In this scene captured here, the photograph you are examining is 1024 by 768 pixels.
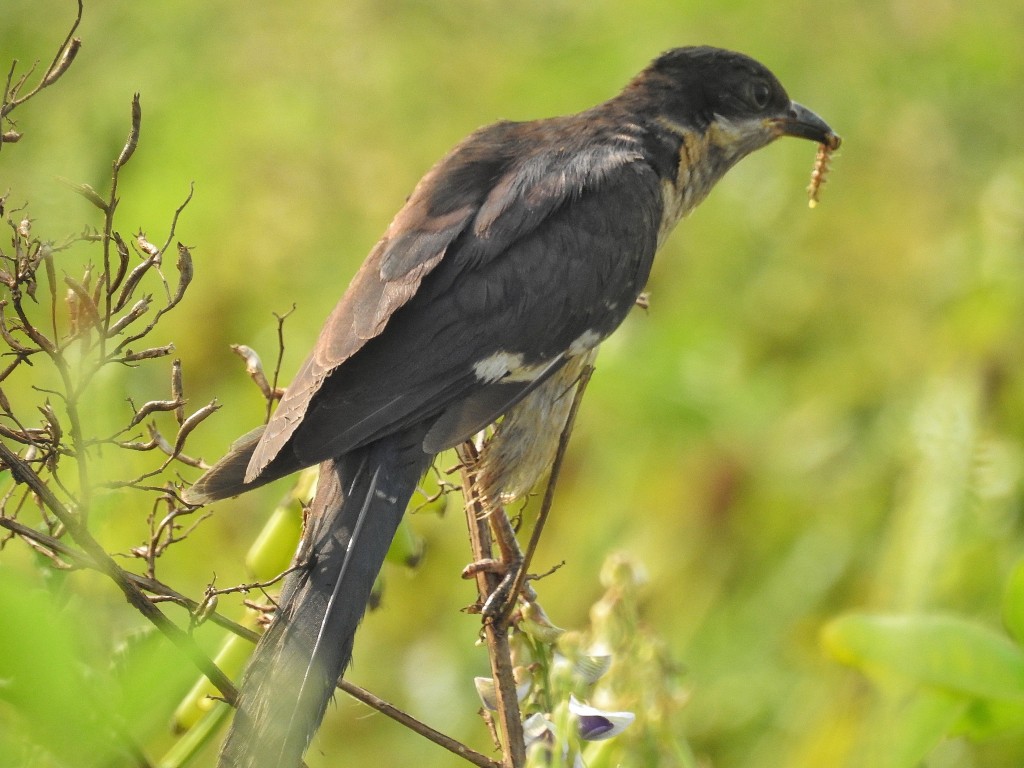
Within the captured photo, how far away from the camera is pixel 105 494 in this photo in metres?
1.38

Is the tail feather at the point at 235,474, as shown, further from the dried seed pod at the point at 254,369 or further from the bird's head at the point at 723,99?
the bird's head at the point at 723,99

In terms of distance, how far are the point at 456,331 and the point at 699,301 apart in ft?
6.96

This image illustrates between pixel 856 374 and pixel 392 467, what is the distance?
92.1 inches

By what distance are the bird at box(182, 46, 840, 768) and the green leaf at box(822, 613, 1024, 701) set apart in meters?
0.69

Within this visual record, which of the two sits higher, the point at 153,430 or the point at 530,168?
the point at 530,168

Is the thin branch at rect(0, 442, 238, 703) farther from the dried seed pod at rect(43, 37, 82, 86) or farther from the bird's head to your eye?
the bird's head

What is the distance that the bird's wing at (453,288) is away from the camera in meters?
2.30

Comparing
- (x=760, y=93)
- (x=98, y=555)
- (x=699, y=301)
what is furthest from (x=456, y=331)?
(x=699, y=301)

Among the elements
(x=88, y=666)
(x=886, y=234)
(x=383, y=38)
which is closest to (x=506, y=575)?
(x=88, y=666)

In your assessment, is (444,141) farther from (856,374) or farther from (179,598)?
(179,598)

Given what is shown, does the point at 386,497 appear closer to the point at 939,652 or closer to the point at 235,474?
the point at 235,474

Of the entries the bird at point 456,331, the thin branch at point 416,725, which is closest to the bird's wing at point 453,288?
the bird at point 456,331

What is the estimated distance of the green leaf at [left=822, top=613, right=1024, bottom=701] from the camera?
4.77 ft

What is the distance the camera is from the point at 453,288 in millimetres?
2553
